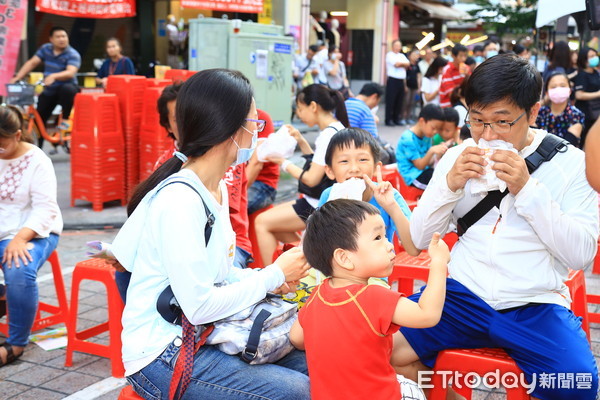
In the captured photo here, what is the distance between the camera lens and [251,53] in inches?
379

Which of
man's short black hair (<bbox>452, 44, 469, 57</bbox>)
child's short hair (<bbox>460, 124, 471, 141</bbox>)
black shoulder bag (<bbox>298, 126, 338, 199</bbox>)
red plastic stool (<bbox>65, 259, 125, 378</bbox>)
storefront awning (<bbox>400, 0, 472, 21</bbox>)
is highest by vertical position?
storefront awning (<bbox>400, 0, 472, 21</bbox>)

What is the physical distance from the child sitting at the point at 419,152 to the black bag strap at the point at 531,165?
3.32 meters

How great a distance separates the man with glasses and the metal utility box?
6.91m

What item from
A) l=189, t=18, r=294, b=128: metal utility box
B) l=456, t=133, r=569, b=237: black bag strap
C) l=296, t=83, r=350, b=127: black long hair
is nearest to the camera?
l=456, t=133, r=569, b=237: black bag strap

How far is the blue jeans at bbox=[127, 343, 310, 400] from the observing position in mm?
2309

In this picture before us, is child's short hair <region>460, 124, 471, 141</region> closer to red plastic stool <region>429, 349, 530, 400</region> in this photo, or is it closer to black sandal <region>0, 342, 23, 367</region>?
red plastic stool <region>429, 349, 530, 400</region>

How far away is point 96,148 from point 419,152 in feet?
10.6

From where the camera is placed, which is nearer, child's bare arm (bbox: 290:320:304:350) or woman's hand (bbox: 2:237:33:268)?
child's bare arm (bbox: 290:320:304:350)

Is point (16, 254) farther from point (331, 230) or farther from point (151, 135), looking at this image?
point (151, 135)

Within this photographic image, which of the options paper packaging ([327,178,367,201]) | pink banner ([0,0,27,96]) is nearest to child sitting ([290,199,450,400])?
paper packaging ([327,178,367,201])

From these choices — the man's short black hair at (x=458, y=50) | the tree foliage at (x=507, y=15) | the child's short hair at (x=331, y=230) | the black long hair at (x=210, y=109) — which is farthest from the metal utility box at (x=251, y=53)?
the tree foliage at (x=507, y=15)

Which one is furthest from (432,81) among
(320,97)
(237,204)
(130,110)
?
(237,204)

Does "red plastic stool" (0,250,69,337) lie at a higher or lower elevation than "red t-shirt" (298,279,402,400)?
lower

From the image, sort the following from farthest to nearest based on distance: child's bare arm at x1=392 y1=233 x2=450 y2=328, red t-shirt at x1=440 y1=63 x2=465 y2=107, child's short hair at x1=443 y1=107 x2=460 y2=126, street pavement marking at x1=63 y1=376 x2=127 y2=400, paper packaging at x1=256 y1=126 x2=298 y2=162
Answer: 1. red t-shirt at x1=440 y1=63 x2=465 y2=107
2. child's short hair at x1=443 y1=107 x2=460 y2=126
3. paper packaging at x1=256 y1=126 x2=298 y2=162
4. street pavement marking at x1=63 y1=376 x2=127 y2=400
5. child's bare arm at x1=392 y1=233 x2=450 y2=328
